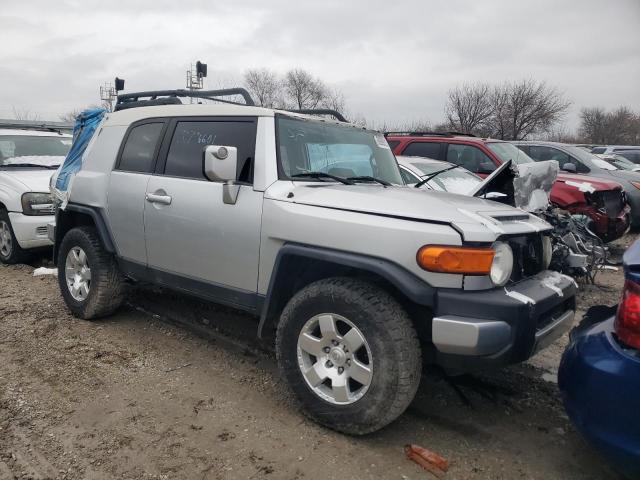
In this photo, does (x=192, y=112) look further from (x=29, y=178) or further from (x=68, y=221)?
(x=29, y=178)

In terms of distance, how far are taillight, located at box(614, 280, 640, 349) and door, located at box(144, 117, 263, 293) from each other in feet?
6.47

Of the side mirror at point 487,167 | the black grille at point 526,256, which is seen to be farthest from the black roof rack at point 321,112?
the side mirror at point 487,167

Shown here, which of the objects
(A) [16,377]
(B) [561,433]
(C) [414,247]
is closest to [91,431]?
(A) [16,377]

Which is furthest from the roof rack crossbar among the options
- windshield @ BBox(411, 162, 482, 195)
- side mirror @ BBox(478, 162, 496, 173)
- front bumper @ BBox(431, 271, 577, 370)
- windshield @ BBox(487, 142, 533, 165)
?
windshield @ BBox(487, 142, 533, 165)

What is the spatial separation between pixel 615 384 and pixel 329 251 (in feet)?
4.82

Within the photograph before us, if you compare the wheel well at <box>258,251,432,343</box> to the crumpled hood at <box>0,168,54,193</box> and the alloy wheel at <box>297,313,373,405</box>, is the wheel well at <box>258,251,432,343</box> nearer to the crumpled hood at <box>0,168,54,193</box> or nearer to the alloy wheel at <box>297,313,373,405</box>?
the alloy wheel at <box>297,313,373,405</box>

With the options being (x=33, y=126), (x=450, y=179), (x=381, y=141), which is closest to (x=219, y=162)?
(x=381, y=141)

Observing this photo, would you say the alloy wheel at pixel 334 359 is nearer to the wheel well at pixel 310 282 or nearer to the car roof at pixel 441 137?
the wheel well at pixel 310 282

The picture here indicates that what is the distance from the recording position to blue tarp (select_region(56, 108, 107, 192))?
5.00 metres

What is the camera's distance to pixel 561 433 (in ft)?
9.61

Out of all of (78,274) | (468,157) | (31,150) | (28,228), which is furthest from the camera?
(468,157)

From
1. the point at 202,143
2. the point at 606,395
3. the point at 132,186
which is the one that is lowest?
the point at 606,395

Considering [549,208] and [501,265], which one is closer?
[501,265]

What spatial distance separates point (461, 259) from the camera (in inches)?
96.0
